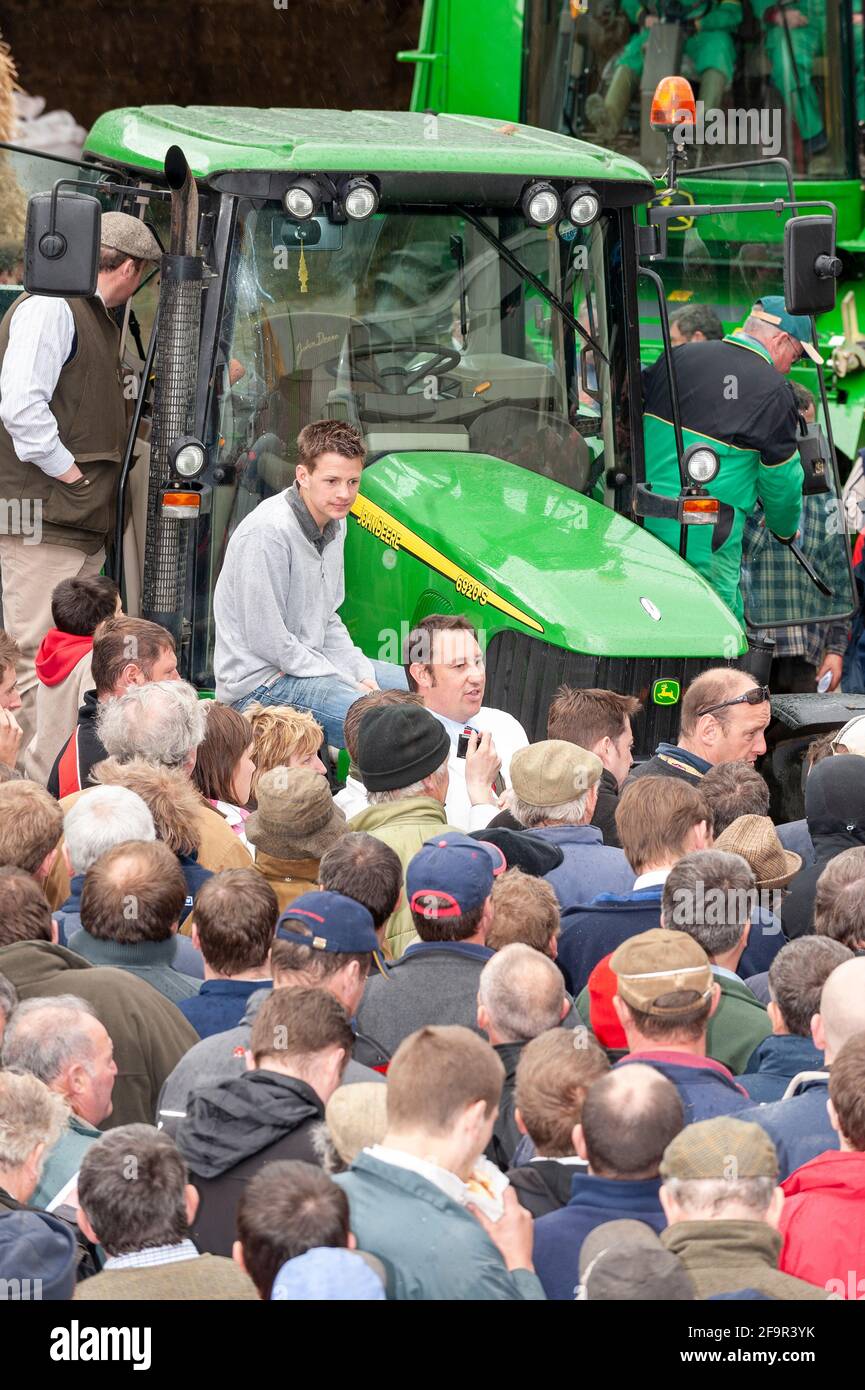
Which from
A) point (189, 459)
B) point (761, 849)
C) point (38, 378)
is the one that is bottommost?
point (761, 849)

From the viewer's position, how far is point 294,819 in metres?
5.23

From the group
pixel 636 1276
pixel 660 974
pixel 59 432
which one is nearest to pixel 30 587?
pixel 59 432

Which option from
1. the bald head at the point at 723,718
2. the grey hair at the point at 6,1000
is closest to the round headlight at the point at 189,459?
the bald head at the point at 723,718

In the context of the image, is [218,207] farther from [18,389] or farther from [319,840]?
[319,840]

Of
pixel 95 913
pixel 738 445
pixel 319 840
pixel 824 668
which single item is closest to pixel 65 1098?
pixel 95 913

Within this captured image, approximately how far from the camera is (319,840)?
5.25m

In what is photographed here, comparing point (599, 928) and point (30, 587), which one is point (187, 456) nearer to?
point (30, 587)

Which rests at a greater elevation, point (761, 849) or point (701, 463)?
point (701, 463)

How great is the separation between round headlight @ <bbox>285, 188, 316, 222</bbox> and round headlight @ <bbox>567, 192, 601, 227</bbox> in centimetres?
93

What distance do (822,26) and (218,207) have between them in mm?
5307

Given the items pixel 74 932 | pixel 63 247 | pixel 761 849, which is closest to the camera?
pixel 74 932

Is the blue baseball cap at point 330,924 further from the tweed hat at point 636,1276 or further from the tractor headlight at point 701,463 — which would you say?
the tractor headlight at point 701,463

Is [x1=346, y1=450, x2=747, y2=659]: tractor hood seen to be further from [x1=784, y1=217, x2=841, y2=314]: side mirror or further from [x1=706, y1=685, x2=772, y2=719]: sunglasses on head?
[x1=784, y1=217, x2=841, y2=314]: side mirror

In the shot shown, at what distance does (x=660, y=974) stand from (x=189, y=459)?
3.30 metres
